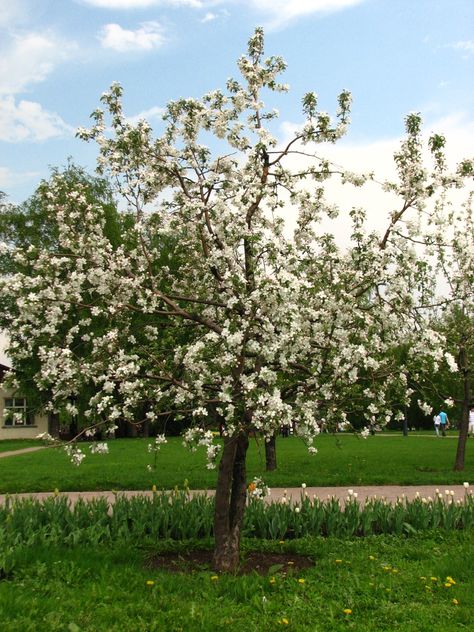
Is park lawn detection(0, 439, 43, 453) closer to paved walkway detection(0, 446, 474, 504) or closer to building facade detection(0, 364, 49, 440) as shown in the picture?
building facade detection(0, 364, 49, 440)

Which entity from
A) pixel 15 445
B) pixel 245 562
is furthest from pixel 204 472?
pixel 15 445

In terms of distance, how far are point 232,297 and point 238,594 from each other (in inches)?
103

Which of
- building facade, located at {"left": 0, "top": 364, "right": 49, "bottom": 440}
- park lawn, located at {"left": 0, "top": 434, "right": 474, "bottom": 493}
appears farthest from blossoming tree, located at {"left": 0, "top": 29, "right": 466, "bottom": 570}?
building facade, located at {"left": 0, "top": 364, "right": 49, "bottom": 440}

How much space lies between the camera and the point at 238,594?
5.59m

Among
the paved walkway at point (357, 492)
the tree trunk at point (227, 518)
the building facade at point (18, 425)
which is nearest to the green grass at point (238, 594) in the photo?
the tree trunk at point (227, 518)

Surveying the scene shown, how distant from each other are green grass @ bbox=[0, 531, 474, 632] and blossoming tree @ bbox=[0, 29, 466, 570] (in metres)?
0.84

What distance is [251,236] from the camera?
5.95 metres

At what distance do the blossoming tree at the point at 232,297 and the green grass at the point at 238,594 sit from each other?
844 mm

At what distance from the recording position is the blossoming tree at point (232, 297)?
598 centimetres

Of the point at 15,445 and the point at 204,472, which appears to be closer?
the point at 204,472

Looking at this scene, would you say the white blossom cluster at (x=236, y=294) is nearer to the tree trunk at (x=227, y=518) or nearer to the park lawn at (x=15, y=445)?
the tree trunk at (x=227, y=518)

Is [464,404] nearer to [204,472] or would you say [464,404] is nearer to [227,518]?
[204,472]

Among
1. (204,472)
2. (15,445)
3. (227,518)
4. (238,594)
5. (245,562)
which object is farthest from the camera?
(15,445)

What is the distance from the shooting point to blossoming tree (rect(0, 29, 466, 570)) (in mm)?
5980
